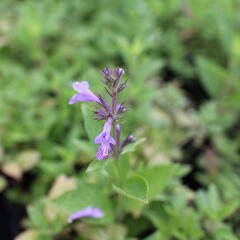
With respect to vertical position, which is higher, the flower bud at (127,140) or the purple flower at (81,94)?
the purple flower at (81,94)

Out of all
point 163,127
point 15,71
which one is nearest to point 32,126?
point 15,71

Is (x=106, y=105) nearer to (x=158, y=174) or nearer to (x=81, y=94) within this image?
(x=81, y=94)

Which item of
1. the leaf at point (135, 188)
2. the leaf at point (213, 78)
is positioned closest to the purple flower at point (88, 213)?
the leaf at point (135, 188)

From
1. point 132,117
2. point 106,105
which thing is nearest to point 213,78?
point 132,117

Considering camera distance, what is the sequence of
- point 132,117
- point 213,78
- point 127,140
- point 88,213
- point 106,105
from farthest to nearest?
1. point 213,78
2. point 132,117
3. point 88,213
4. point 127,140
5. point 106,105

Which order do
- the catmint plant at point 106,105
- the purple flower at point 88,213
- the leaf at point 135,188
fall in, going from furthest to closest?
the purple flower at point 88,213, the leaf at point 135,188, the catmint plant at point 106,105

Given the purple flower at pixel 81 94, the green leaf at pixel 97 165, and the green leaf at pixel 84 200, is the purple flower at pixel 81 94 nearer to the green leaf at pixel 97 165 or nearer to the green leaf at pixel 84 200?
the green leaf at pixel 97 165

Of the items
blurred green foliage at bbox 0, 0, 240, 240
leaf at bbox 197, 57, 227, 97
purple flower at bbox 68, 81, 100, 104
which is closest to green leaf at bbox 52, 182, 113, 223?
blurred green foliage at bbox 0, 0, 240, 240
